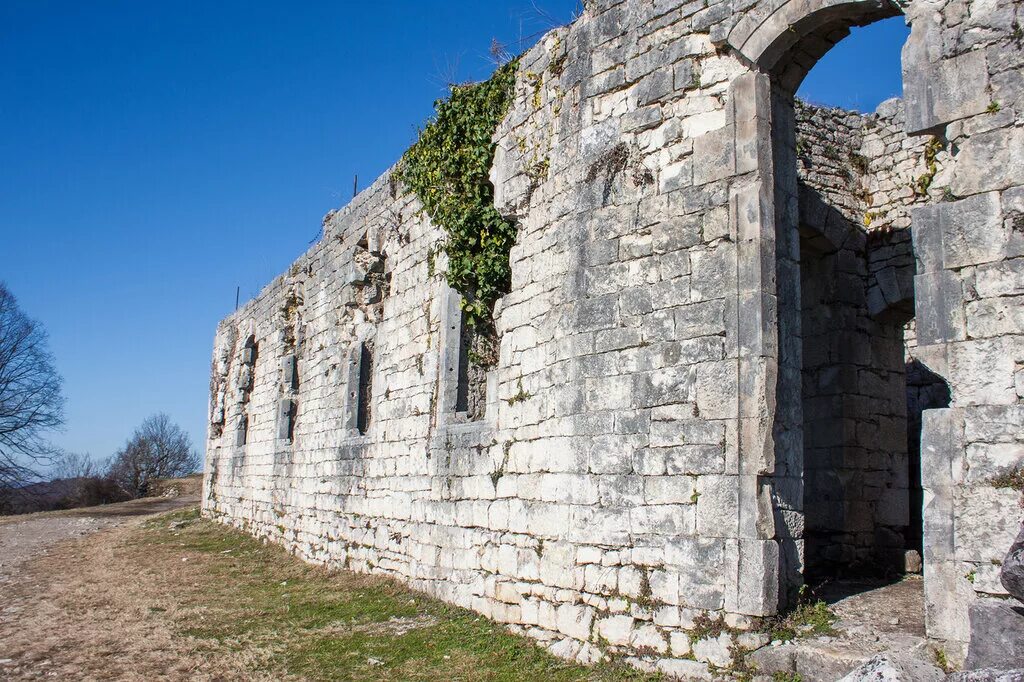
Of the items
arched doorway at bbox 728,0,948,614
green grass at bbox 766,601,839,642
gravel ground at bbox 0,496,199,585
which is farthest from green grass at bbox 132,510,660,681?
gravel ground at bbox 0,496,199,585

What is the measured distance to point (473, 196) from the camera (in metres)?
8.89

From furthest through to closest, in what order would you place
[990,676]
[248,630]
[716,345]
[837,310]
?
[837,310]
[248,630]
[716,345]
[990,676]

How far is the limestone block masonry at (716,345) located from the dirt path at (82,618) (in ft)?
8.54

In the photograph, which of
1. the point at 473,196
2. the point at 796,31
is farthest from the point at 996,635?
the point at 473,196

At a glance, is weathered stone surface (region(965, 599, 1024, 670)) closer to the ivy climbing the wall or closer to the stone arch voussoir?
the stone arch voussoir

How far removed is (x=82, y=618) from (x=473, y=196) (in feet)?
20.0

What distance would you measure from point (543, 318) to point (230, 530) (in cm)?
1207

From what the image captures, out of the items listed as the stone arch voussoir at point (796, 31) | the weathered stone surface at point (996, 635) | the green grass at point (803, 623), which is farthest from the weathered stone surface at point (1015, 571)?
the stone arch voussoir at point (796, 31)

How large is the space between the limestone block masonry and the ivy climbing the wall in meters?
0.37

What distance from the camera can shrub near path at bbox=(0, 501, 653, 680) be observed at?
662 cm

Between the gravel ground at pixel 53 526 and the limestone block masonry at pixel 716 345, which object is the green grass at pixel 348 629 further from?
the gravel ground at pixel 53 526

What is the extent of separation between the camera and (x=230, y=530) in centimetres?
1695

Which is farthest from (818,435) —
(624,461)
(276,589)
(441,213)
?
(276,589)

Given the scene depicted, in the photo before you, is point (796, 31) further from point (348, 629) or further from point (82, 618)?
point (82, 618)
